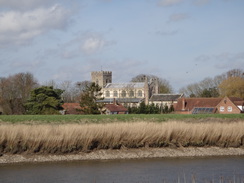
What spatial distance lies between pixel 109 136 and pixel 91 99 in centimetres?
Answer: 2147

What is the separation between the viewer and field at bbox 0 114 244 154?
74.6ft

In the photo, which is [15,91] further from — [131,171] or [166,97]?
[131,171]

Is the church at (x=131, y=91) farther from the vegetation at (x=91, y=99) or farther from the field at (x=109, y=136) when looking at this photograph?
the field at (x=109, y=136)

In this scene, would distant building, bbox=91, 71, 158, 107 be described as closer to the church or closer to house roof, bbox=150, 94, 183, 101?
the church

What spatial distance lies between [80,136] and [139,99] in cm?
6716

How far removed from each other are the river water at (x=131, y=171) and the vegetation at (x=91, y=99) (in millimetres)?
22662

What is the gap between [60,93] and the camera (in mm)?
51656

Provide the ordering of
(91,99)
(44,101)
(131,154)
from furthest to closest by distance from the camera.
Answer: (44,101)
(91,99)
(131,154)

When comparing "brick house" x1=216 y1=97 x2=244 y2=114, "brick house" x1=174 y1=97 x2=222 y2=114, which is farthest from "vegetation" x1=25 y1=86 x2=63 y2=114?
"brick house" x1=216 y1=97 x2=244 y2=114

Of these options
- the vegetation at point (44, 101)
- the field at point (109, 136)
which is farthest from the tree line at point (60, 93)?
the field at point (109, 136)

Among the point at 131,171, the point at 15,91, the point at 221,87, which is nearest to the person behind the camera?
the point at 131,171

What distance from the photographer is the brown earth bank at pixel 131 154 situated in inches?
872

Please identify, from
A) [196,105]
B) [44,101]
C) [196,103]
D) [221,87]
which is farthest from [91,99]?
[221,87]

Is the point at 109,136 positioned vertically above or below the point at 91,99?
below
